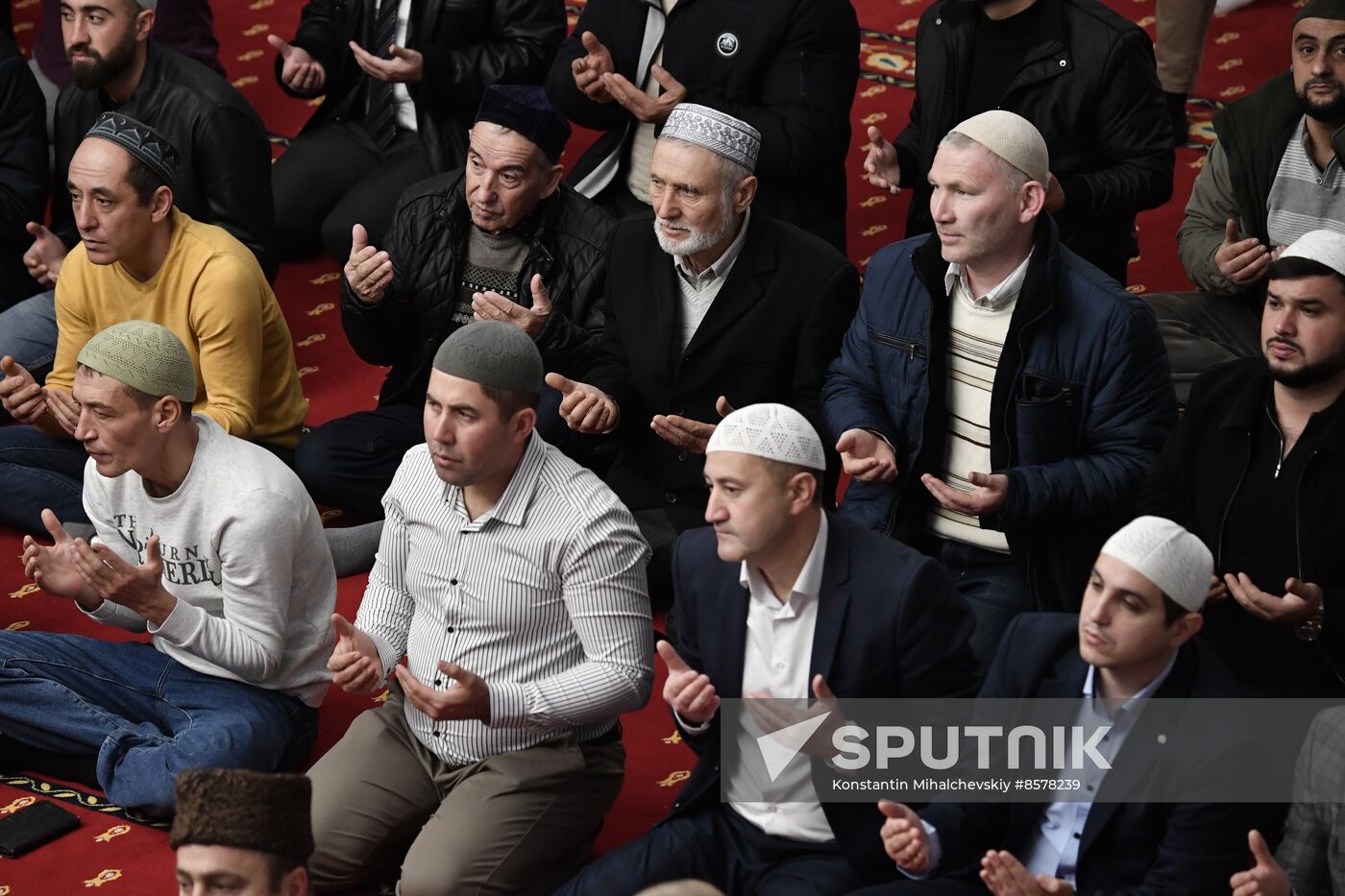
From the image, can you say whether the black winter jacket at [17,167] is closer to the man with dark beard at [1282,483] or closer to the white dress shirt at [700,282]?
the white dress shirt at [700,282]

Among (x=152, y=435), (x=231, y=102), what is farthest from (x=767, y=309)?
(x=231, y=102)

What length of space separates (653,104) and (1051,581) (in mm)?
1795

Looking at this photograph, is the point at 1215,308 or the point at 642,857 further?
the point at 1215,308

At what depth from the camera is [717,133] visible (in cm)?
425

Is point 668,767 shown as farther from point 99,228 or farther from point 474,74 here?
point 474,74

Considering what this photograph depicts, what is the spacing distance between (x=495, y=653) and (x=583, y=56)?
7.55 ft

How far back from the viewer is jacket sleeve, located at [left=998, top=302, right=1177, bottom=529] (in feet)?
12.3

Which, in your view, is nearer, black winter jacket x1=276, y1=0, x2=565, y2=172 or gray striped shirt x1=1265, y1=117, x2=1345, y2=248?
gray striped shirt x1=1265, y1=117, x2=1345, y2=248

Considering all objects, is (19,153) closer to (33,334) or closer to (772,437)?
(33,334)

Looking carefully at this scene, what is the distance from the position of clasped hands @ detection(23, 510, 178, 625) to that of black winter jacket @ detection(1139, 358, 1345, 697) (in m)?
1.91

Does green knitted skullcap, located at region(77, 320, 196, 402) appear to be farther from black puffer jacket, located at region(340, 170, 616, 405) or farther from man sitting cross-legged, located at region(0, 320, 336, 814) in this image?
black puffer jacket, located at region(340, 170, 616, 405)

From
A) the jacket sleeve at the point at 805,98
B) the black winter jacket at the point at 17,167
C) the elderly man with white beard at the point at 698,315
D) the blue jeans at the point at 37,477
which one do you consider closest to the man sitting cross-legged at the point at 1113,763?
the elderly man with white beard at the point at 698,315

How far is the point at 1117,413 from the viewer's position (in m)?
3.82

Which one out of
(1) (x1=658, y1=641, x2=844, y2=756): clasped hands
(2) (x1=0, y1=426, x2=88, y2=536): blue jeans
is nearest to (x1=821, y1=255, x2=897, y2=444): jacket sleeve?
(1) (x1=658, y1=641, x2=844, y2=756): clasped hands
